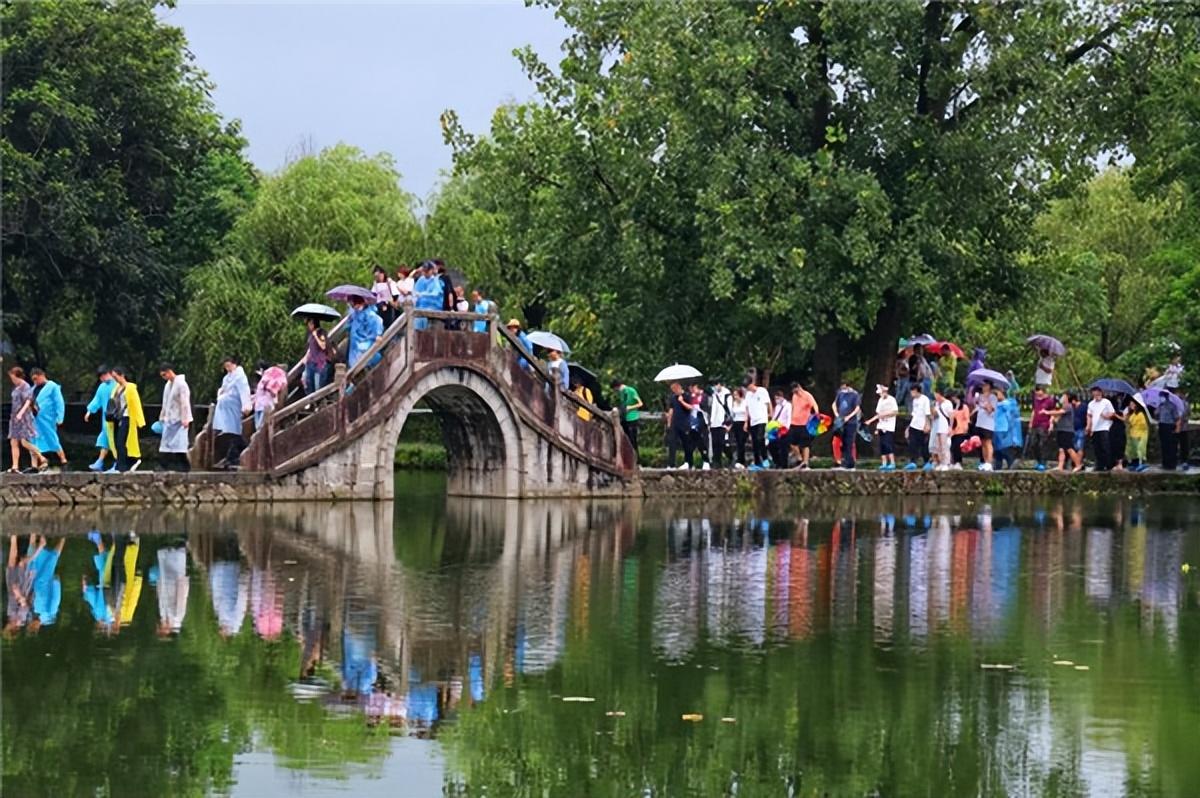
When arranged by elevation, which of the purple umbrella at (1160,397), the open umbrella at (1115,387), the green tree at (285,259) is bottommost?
the purple umbrella at (1160,397)

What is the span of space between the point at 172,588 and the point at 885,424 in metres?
21.7

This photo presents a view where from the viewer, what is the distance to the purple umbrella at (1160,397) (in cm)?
4034

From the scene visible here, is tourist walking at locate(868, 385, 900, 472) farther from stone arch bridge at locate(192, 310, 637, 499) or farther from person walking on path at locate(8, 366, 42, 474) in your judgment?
person walking on path at locate(8, 366, 42, 474)

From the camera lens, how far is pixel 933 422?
39781 mm

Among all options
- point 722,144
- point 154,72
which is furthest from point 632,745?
point 154,72

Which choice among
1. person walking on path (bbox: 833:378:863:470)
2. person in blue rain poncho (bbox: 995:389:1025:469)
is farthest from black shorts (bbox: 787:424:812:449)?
person in blue rain poncho (bbox: 995:389:1025:469)

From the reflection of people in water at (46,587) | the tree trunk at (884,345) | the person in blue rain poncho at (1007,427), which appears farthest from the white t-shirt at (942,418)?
the reflection of people in water at (46,587)

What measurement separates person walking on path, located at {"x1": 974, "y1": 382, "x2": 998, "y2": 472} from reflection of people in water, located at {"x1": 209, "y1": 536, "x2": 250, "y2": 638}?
19199 mm

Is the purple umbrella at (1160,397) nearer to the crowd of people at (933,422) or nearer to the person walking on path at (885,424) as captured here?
the crowd of people at (933,422)

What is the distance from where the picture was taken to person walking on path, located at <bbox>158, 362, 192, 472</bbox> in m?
31.6

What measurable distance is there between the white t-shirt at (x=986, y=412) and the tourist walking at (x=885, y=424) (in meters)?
1.53

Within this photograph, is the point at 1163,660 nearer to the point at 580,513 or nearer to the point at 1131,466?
the point at 580,513

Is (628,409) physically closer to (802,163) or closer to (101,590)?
(802,163)

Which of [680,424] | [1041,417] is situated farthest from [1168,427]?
[680,424]
